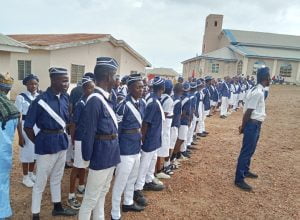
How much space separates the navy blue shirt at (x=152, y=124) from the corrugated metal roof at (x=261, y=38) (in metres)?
34.4

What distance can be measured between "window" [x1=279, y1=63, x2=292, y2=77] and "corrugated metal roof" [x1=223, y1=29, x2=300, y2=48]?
3.67 meters

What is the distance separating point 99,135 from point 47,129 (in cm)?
105

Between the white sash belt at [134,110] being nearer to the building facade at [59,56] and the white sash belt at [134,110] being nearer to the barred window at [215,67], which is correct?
the building facade at [59,56]

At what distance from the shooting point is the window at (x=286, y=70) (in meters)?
33.7

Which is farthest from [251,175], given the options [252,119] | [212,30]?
[212,30]

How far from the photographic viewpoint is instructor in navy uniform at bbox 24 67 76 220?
3723 millimetres

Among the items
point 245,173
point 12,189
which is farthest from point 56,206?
point 245,173

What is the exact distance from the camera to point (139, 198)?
15.2 ft

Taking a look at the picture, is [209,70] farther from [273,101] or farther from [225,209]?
[225,209]

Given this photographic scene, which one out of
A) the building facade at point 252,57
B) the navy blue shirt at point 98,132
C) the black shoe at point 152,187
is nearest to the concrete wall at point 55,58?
the black shoe at point 152,187

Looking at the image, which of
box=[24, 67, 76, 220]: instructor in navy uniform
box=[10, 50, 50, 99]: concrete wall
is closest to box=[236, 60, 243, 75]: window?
box=[10, 50, 50, 99]: concrete wall

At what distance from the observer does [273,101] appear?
20047mm

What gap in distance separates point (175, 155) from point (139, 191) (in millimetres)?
2038

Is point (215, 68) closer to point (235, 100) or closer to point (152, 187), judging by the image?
point (235, 100)
